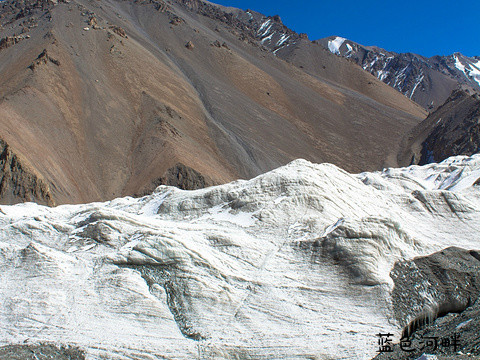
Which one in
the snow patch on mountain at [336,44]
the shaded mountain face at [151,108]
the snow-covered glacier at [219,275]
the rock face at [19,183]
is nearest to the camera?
the snow-covered glacier at [219,275]

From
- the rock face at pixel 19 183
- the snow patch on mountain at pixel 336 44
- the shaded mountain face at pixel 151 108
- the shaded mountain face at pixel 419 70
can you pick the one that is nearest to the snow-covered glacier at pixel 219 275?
the rock face at pixel 19 183

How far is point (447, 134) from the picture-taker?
61875 millimetres

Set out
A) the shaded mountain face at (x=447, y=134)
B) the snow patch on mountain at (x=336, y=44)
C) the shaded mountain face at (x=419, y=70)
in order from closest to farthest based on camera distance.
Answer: the shaded mountain face at (x=447, y=134) < the shaded mountain face at (x=419, y=70) < the snow patch on mountain at (x=336, y=44)

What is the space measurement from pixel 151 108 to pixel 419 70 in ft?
376

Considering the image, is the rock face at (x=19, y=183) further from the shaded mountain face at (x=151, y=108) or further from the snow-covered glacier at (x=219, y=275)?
the snow-covered glacier at (x=219, y=275)

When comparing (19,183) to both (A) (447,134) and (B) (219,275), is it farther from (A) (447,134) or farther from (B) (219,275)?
(A) (447,134)

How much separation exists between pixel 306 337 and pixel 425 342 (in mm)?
2264

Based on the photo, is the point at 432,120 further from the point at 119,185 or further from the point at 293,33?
the point at 293,33

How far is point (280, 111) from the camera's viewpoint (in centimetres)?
6931

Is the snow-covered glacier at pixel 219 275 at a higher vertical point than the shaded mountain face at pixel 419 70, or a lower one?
lower

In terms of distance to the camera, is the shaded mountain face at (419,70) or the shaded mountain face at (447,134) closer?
the shaded mountain face at (447,134)

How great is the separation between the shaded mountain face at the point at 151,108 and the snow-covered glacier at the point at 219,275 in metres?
24.1

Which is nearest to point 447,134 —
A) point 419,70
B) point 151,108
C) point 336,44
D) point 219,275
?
point 151,108

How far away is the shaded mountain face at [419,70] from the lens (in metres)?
135
